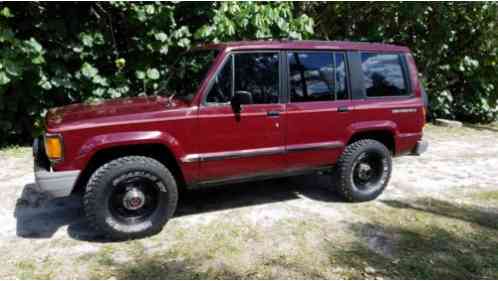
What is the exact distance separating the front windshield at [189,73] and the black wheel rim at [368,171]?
2051 millimetres

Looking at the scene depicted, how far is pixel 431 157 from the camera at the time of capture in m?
6.58

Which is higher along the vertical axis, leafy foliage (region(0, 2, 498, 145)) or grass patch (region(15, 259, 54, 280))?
leafy foliage (region(0, 2, 498, 145))

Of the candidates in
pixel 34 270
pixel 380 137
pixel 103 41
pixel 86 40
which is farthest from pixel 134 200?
pixel 103 41

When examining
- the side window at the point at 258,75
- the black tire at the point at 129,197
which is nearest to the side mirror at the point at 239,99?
the side window at the point at 258,75

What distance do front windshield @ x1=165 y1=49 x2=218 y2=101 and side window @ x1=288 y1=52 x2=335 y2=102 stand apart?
85 centimetres

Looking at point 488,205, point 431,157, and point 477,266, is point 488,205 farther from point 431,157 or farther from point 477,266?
point 431,157

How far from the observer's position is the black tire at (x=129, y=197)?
3.37 m

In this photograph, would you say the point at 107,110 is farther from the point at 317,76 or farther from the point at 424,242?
the point at 424,242

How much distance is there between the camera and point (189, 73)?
13.6ft

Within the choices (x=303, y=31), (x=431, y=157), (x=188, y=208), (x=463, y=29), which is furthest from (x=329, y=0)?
(x=188, y=208)

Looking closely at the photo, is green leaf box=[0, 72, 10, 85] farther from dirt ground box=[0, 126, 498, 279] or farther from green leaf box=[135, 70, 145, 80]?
green leaf box=[135, 70, 145, 80]

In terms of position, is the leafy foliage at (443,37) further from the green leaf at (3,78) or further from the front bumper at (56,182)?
the front bumper at (56,182)

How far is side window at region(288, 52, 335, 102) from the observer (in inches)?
159

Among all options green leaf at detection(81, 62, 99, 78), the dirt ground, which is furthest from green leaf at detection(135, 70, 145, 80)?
the dirt ground
